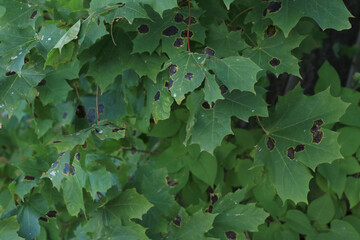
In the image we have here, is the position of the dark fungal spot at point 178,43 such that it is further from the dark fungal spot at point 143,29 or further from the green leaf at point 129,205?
the green leaf at point 129,205

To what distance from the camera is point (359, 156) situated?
81.3 inches

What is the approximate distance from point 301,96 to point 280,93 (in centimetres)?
62

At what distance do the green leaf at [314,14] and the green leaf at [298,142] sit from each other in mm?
338

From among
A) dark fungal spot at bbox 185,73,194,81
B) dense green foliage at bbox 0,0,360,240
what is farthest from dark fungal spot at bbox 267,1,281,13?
dark fungal spot at bbox 185,73,194,81

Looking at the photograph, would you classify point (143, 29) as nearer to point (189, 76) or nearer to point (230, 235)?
point (189, 76)

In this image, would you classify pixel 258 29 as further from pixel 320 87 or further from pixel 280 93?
pixel 280 93

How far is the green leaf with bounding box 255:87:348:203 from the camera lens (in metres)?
1.71

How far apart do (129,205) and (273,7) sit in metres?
1.04

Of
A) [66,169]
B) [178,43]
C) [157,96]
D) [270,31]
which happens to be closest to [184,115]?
[157,96]

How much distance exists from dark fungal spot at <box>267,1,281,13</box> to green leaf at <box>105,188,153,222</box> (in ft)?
3.14

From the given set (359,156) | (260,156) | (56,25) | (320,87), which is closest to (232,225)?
(260,156)

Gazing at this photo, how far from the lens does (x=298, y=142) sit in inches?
69.6

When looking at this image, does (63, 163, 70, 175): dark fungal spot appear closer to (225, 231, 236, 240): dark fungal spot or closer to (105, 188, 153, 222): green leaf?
(105, 188, 153, 222): green leaf

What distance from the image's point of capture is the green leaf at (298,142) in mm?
1706
